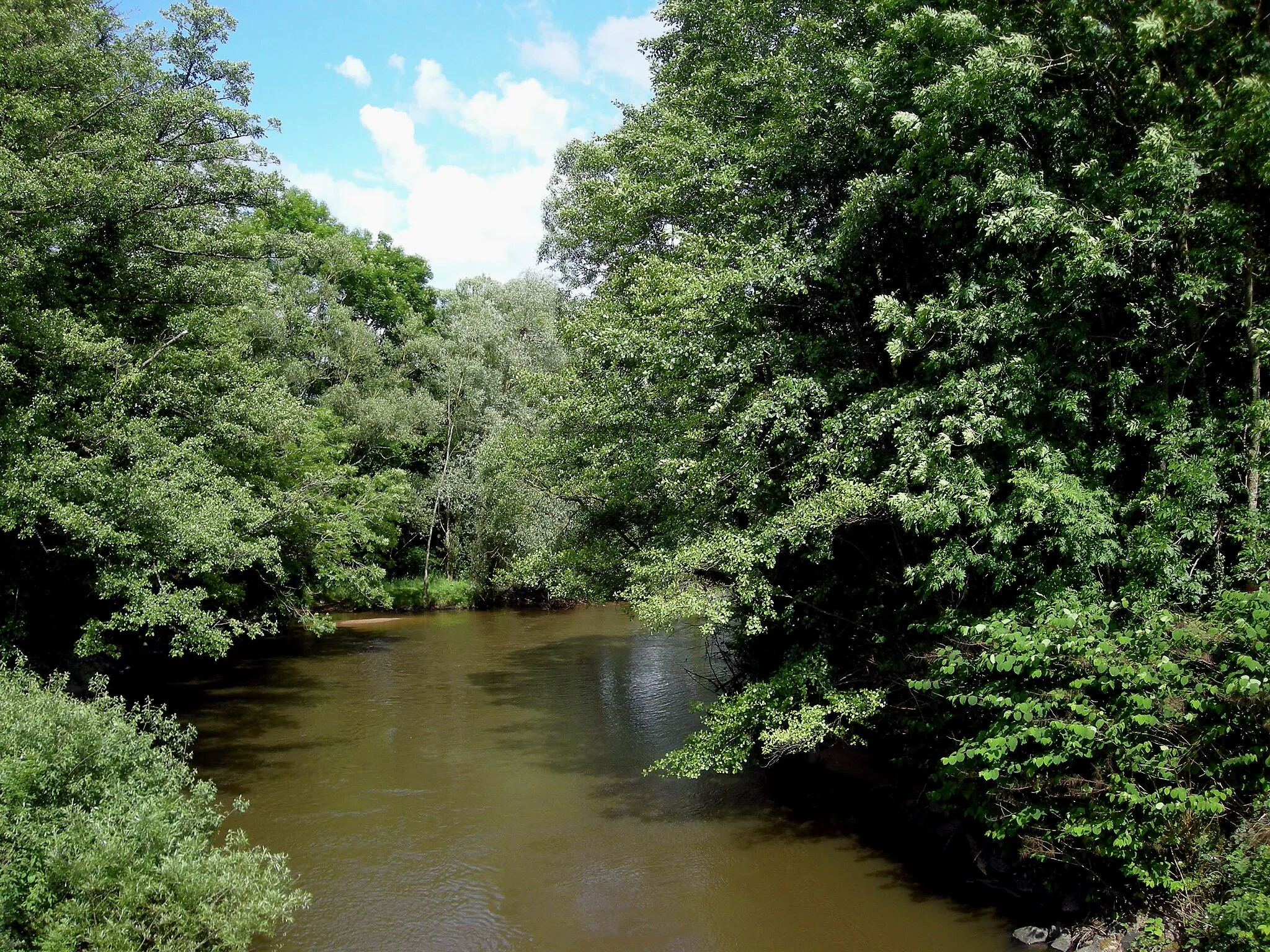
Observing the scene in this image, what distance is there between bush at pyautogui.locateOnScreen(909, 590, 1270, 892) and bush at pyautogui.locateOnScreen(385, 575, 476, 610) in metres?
26.4

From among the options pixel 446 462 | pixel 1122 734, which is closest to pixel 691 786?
pixel 1122 734

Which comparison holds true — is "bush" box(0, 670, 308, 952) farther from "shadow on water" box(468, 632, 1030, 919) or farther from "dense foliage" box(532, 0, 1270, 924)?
"shadow on water" box(468, 632, 1030, 919)

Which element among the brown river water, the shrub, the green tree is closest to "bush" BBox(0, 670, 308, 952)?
the brown river water

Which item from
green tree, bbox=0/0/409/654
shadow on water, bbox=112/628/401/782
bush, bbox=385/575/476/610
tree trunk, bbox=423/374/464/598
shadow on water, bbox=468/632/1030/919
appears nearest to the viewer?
shadow on water, bbox=468/632/1030/919

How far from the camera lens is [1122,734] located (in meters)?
6.96

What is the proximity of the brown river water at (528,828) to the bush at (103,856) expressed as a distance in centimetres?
201

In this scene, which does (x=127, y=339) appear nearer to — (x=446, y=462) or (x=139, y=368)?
(x=139, y=368)

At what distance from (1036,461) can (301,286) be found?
30.9m

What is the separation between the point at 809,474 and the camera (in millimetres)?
9359

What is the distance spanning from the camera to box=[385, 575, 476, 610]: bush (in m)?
32.2

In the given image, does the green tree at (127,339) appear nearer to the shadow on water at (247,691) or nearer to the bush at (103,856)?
the shadow on water at (247,691)

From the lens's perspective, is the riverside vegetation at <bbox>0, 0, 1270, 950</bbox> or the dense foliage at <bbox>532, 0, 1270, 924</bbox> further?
the dense foliage at <bbox>532, 0, 1270, 924</bbox>

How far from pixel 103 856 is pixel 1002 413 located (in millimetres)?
9090

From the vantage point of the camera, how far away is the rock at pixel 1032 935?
7.87 meters
